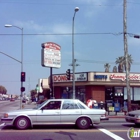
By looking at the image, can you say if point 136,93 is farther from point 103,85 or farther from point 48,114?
point 48,114

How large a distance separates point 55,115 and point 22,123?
1.61 metres

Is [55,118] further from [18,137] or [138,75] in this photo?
[138,75]

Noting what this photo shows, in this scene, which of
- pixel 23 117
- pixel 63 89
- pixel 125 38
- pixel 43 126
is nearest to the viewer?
pixel 23 117

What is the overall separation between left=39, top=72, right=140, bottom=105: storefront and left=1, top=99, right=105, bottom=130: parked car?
2293cm

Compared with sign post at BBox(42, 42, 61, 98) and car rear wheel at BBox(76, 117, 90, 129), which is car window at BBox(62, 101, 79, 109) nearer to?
car rear wheel at BBox(76, 117, 90, 129)

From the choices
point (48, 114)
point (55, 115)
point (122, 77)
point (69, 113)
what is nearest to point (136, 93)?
point (122, 77)

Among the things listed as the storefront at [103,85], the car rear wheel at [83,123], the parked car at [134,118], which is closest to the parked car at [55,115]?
the car rear wheel at [83,123]

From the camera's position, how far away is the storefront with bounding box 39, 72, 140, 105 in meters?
36.8

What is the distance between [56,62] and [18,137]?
2262 centimetres

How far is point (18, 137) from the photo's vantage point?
10.9 meters

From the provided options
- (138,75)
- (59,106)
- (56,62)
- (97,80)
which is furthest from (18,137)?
(138,75)

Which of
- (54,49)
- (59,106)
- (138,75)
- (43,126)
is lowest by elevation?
(43,126)

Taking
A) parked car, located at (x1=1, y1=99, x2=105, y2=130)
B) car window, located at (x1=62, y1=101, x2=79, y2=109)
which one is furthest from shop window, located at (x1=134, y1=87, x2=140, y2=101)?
car window, located at (x1=62, y1=101, x2=79, y2=109)

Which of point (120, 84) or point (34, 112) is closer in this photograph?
point (34, 112)
